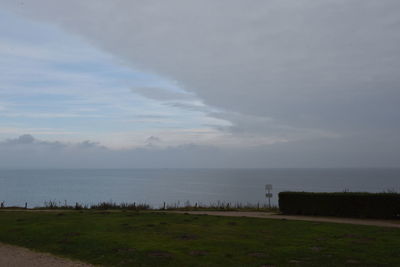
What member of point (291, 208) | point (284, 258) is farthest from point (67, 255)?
point (291, 208)

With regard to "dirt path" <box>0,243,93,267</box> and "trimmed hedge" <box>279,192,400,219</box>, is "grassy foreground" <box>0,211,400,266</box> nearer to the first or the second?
"dirt path" <box>0,243,93,267</box>

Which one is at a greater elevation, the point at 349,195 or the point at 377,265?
the point at 349,195

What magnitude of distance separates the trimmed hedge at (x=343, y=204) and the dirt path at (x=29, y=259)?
16.3 meters

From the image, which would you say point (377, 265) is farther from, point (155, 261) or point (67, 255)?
point (67, 255)

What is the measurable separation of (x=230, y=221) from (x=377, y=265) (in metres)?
9.87

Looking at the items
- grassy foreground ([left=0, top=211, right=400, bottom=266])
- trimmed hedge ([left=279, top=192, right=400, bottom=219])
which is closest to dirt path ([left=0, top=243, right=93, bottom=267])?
grassy foreground ([left=0, top=211, right=400, bottom=266])

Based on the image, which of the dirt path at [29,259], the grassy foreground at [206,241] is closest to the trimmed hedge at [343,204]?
the grassy foreground at [206,241]

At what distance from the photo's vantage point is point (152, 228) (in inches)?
645

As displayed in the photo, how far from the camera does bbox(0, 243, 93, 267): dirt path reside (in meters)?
10.4

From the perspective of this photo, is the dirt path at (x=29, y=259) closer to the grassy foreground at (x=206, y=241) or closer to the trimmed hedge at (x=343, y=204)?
the grassy foreground at (x=206, y=241)

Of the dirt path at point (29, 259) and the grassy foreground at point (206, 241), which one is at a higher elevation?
the grassy foreground at point (206, 241)

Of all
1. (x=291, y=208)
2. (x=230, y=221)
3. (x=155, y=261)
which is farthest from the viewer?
(x=291, y=208)

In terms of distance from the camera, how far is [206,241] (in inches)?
522

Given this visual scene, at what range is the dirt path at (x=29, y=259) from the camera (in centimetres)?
1041
